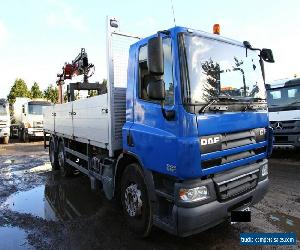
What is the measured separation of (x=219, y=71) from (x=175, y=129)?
1.01 m

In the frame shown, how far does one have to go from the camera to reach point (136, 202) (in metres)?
4.56

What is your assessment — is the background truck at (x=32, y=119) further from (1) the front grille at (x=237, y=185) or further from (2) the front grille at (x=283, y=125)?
(1) the front grille at (x=237, y=185)

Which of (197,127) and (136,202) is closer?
(197,127)

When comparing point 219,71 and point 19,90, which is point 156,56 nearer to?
point 219,71

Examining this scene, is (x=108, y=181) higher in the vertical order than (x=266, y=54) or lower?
lower

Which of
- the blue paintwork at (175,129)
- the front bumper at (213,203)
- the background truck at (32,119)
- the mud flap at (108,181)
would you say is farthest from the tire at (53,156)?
the background truck at (32,119)

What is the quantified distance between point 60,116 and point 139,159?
193 inches

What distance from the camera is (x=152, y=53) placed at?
3717 millimetres

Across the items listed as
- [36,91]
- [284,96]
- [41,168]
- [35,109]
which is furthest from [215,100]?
[36,91]

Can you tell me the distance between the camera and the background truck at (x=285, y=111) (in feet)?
32.1

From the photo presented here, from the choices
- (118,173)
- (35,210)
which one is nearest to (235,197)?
(118,173)

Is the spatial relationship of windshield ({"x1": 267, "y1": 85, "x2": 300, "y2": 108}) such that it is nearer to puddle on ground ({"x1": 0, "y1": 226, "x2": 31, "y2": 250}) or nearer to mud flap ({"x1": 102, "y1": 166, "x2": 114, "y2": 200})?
mud flap ({"x1": 102, "y1": 166, "x2": 114, "y2": 200})

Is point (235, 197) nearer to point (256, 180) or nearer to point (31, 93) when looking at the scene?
point (256, 180)

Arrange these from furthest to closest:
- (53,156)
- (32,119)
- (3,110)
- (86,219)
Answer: (32,119)
(3,110)
(53,156)
(86,219)
